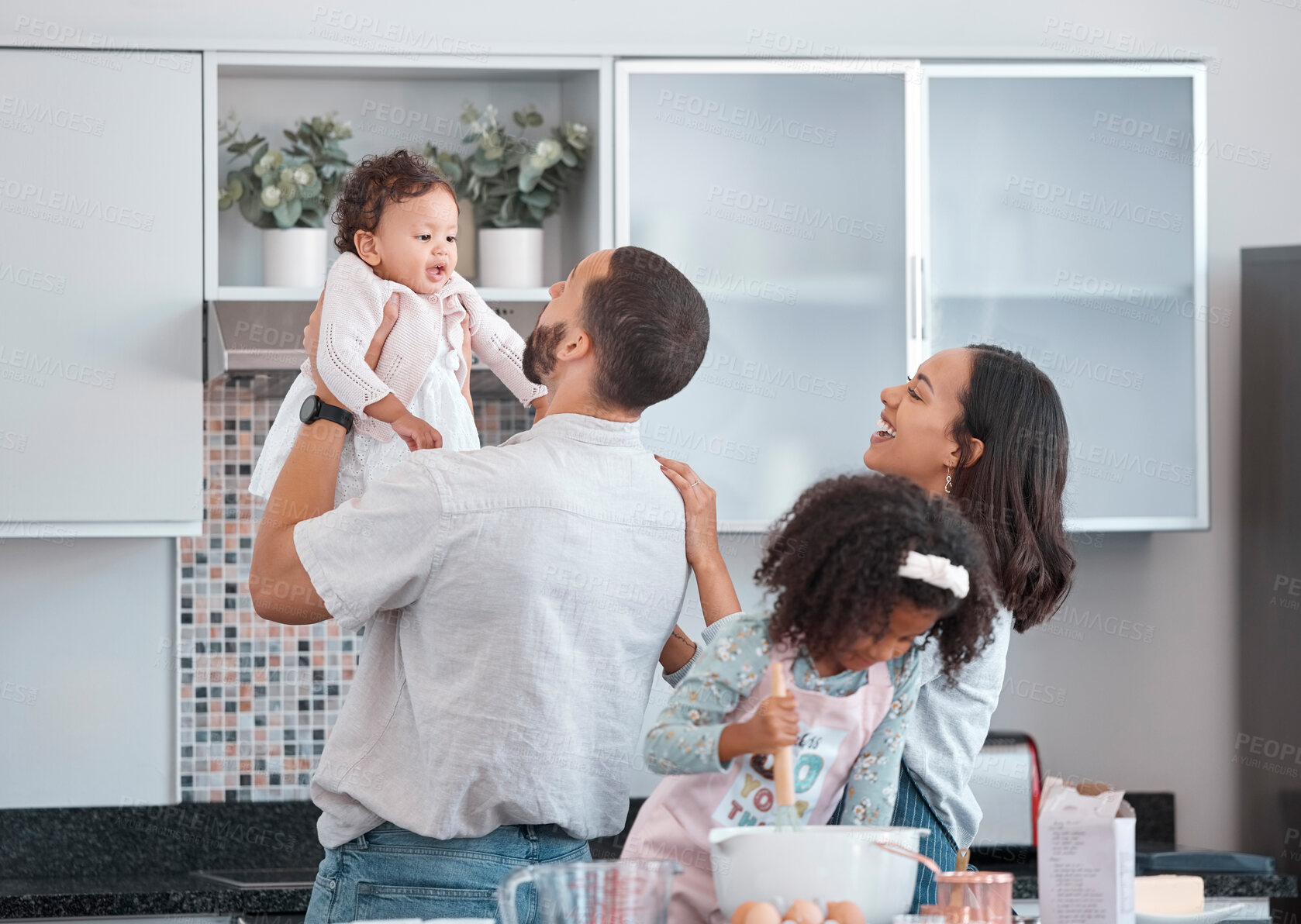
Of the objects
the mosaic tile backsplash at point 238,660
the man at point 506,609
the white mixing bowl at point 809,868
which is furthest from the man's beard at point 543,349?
the mosaic tile backsplash at point 238,660

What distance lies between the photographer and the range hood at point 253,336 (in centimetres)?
230

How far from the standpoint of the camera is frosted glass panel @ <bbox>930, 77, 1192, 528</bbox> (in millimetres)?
2518

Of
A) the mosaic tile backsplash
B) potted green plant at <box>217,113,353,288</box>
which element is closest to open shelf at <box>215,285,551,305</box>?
potted green plant at <box>217,113,353,288</box>

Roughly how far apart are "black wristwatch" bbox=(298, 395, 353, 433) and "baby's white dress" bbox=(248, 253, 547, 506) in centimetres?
10

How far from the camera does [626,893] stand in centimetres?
96

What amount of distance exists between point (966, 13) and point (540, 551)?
210 centimetres

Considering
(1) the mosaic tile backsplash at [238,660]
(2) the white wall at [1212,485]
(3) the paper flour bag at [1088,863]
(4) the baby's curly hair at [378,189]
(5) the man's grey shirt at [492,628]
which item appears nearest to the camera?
(3) the paper flour bag at [1088,863]

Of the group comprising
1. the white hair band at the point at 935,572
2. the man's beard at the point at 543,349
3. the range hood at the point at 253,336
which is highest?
the range hood at the point at 253,336

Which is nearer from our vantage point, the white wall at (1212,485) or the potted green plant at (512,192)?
the potted green plant at (512,192)

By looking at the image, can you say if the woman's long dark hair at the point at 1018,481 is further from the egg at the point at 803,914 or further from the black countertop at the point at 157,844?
the black countertop at the point at 157,844

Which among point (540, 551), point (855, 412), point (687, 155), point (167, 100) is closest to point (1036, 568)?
point (540, 551)

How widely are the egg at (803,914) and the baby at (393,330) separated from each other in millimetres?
795

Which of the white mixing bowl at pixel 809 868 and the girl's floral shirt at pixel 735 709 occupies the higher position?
the girl's floral shirt at pixel 735 709

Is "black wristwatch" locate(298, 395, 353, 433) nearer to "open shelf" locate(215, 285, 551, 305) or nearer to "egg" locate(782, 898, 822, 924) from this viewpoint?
"egg" locate(782, 898, 822, 924)
